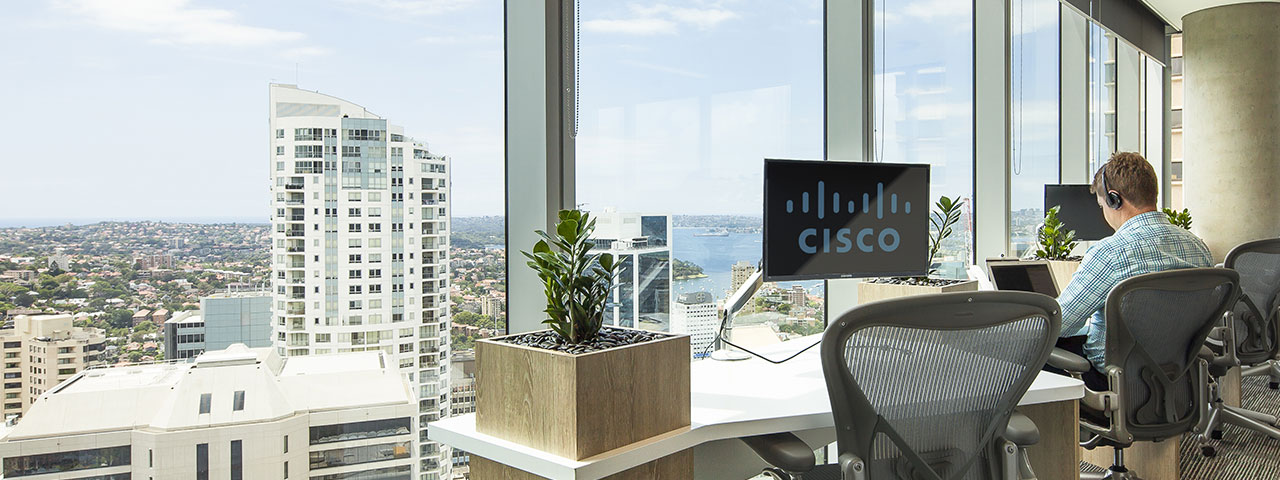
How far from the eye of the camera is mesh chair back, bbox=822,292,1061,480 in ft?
4.78

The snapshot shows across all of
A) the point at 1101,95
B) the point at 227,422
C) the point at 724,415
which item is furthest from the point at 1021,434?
the point at 1101,95

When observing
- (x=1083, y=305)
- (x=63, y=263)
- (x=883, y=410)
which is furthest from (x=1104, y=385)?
(x=63, y=263)

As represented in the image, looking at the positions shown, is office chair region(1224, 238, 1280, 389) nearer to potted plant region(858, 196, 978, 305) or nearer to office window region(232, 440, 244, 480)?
potted plant region(858, 196, 978, 305)

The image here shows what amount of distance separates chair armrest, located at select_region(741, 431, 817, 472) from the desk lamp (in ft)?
1.94

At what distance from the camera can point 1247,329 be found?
10.8ft

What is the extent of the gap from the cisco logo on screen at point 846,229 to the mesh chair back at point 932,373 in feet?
2.58

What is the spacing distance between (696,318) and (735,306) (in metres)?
0.33

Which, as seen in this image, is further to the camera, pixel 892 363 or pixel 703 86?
pixel 703 86

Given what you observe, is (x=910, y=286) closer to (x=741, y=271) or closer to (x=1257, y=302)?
(x=741, y=271)

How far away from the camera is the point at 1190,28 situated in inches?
227

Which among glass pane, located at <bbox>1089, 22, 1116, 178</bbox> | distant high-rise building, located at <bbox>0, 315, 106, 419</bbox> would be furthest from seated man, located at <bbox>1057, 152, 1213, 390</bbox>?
glass pane, located at <bbox>1089, 22, 1116, 178</bbox>

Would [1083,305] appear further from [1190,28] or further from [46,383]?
[1190,28]

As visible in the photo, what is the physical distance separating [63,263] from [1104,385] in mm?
2737

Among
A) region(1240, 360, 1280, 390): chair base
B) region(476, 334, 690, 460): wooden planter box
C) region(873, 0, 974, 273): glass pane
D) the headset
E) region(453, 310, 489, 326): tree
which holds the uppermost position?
region(873, 0, 974, 273): glass pane
